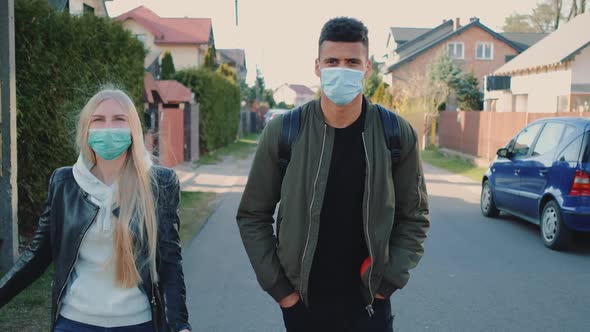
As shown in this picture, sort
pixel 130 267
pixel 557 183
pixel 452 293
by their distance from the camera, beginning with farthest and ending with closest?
pixel 557 183 → pixel 452 293 → pixel 130 267

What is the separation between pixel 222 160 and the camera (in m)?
25.9

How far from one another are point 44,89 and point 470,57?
51129 mm

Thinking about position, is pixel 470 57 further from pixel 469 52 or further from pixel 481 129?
pixel 481 129

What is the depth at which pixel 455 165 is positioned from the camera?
24.3m

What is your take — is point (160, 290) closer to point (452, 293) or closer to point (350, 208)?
point (350, 208)

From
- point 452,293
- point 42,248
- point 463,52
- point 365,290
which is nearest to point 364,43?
point 365,290

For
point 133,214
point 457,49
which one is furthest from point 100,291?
point 457,49

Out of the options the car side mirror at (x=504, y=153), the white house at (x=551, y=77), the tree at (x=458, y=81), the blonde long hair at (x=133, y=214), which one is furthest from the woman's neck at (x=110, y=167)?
the tree at (x=458, y=81)

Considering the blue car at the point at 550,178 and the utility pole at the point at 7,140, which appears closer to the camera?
the utility pole at the point at 7,140

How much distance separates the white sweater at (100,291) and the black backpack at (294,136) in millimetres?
770

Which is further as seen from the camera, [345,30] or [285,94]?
[285,94]

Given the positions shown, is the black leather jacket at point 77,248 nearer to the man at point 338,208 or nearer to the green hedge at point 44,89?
the man at point 338,208

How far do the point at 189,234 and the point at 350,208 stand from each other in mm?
7529

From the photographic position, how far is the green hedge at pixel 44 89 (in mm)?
8062
